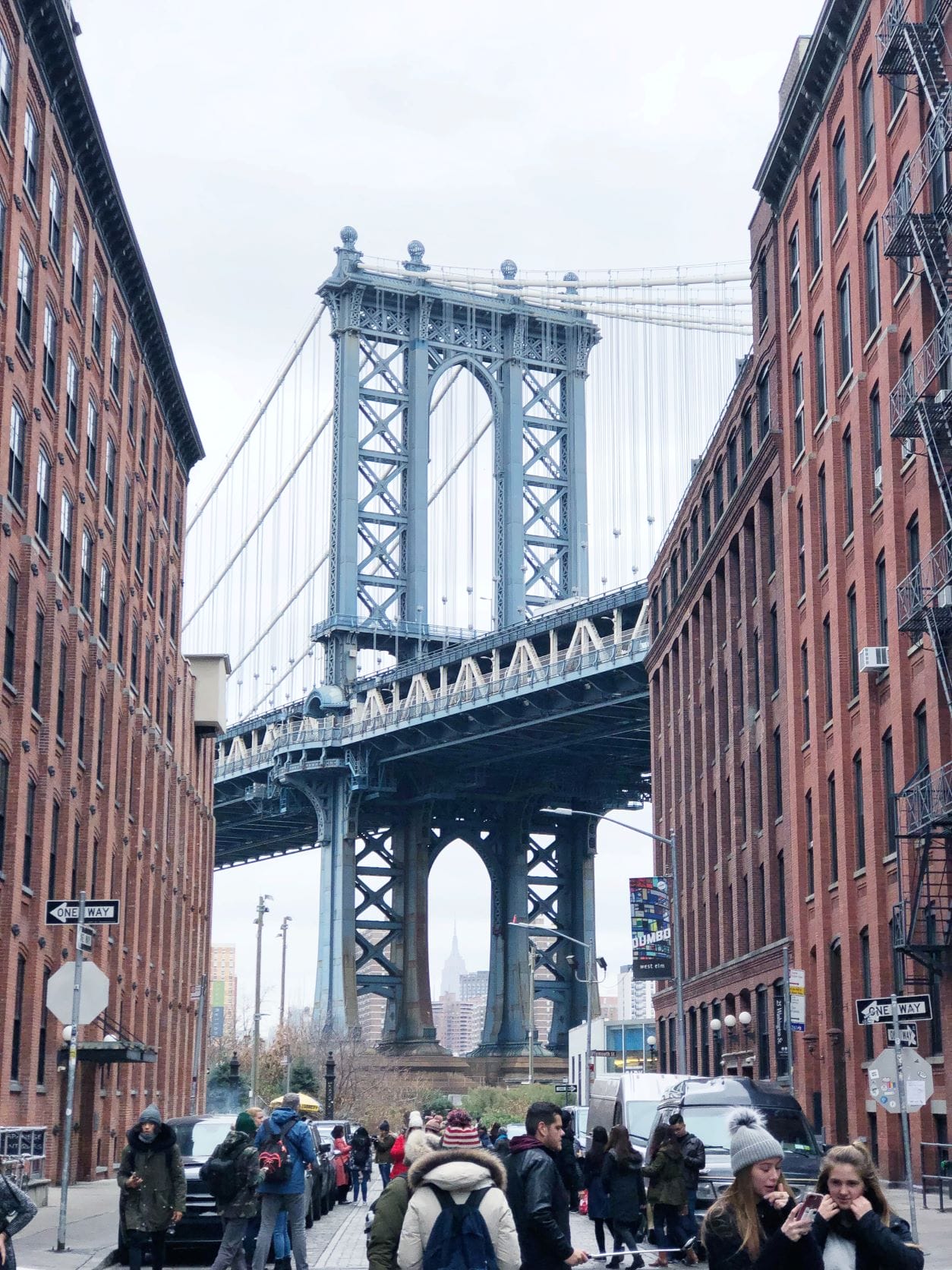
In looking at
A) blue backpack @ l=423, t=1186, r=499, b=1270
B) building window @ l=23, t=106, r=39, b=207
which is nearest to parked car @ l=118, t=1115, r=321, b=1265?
blue backpack @ l=423, t=1186, r=499, b=1270

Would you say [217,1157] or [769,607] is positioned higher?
[769,607]

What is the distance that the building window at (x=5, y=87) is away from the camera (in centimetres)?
3547

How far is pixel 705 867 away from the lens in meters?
60.5

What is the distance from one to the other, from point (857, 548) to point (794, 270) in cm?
1081

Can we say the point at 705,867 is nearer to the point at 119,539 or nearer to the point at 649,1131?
the point at 119,539

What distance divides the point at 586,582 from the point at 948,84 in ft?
254

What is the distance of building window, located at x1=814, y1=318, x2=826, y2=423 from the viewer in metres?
44.0

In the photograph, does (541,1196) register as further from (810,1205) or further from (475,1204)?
(810,1205)

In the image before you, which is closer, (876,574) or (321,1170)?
(321,1170)

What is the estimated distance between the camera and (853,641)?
133ft

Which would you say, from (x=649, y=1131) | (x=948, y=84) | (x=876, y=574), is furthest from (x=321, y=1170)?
(x=948, y=84)

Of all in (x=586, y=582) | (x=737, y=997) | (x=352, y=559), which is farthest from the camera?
(x=586, y=582)

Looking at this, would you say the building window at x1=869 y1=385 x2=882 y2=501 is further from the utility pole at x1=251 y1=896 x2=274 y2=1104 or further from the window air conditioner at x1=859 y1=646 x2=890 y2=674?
the utility pole at x1=251 y1=896 x2=274 y2=1104

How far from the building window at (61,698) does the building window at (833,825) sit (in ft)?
52.4
